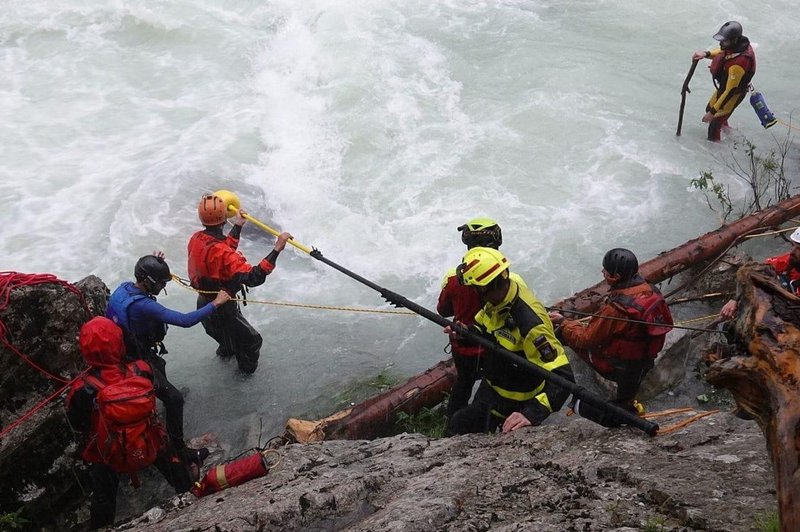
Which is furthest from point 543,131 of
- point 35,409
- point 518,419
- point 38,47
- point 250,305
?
point 38,47

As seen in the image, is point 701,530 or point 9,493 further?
point 9,493

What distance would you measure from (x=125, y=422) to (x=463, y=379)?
106 inches

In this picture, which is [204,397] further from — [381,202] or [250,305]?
[381,202]

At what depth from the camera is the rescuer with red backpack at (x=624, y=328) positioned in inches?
190

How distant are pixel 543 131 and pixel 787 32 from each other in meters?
8.34

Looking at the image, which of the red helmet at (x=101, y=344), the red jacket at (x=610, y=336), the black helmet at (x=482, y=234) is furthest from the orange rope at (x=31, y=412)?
the red jacket at (x=610, y=336)

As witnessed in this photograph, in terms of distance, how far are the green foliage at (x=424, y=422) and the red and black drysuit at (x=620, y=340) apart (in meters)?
1.54

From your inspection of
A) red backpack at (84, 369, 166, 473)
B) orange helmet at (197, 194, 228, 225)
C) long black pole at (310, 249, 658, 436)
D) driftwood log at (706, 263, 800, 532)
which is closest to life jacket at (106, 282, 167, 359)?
red backpack at (84, 369, 166, 473)

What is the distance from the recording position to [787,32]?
1627 centimetres

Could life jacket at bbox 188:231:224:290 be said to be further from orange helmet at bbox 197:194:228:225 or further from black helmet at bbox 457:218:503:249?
black helmet at bbox 457:218:503:249

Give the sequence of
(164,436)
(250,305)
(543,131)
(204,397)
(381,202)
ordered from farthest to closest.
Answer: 1. (543,131)
2. (381,202)
3. (250,305)
4. (204,397)
5. (164,436)

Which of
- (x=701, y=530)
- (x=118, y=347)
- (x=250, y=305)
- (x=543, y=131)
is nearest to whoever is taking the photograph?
(x=701, y=530)

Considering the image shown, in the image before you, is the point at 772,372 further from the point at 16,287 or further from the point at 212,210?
the point at 16,287

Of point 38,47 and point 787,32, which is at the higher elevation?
point 787,32
